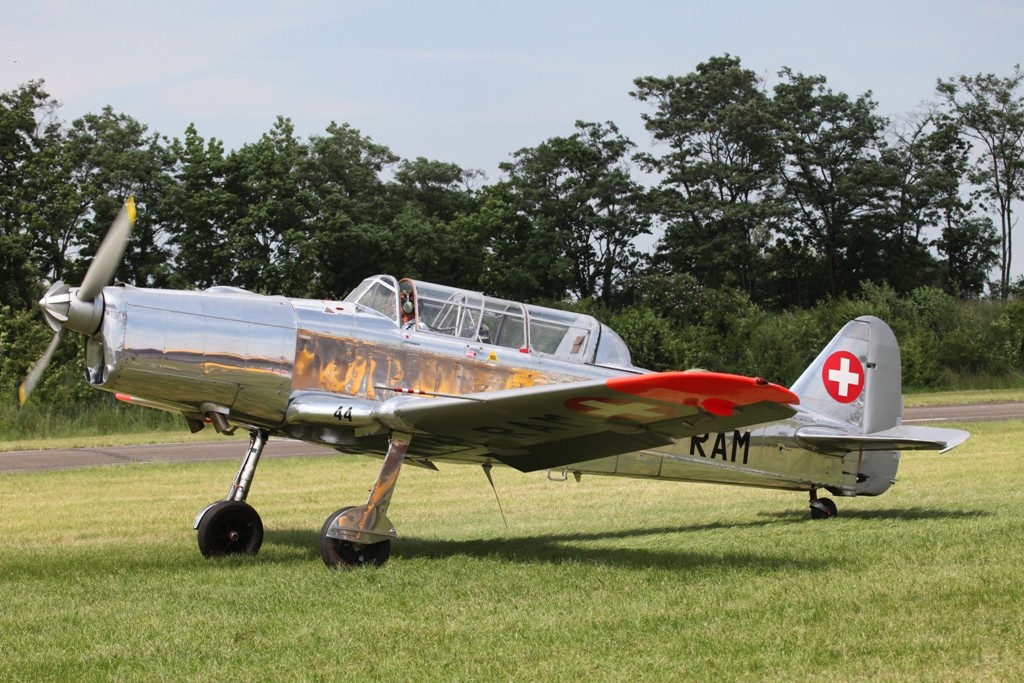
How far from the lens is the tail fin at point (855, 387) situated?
37.9ft

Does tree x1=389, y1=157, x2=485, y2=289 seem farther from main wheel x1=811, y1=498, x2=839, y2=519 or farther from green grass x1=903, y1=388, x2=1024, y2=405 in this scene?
main wheel x1=811, y1=498, x2=839, y2=519

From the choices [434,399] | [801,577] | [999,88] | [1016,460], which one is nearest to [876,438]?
[801,577]

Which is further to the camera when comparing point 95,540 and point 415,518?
point 415,518

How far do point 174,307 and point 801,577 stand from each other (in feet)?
15.7

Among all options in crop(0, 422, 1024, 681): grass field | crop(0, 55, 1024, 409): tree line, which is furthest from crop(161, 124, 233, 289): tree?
crop(0, 422, 1024, 681): grass field

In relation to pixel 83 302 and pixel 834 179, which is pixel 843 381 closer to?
pixel 83 302

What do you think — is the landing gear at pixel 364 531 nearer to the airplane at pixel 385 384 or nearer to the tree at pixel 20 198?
the airplane at pixel 385 384

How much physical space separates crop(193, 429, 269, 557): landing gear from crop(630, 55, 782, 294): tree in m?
41.6

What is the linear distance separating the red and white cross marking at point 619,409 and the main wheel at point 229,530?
119 inches

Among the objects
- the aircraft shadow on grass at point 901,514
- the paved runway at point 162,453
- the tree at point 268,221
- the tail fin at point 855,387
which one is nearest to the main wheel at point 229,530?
the aircraft shadow on grass at point 901,514

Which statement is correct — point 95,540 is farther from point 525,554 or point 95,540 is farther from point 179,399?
point 525,554

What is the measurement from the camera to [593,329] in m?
9.95

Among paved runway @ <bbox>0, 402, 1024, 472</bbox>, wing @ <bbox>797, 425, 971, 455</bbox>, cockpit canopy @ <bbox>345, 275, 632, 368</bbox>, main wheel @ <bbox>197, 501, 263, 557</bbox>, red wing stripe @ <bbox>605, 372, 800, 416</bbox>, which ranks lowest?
paved runway @ <bbox>0, 402, 1024, 472</bbox>

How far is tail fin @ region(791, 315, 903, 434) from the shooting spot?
37.9 feet
